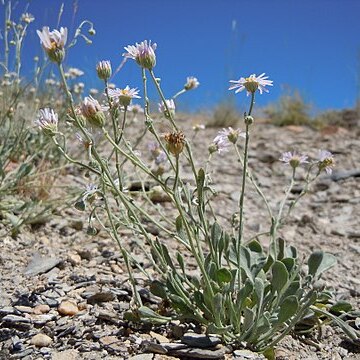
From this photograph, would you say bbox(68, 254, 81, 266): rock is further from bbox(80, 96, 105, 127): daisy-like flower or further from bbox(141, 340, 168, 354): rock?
bbox(80, 96, 105, 127): daisy-like flower

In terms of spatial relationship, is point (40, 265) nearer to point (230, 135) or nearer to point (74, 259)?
point (74, 259)

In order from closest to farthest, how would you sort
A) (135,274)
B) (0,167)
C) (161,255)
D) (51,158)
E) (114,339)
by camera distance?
(114,339)
(161,255)
(135,274)
(0,167)
(51,158)

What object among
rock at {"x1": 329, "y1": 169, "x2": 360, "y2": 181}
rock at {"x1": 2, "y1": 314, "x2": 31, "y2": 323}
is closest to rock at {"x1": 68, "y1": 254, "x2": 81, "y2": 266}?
rock at {"x1": 2, "y1": 314, "x2": 31, "y2": 323}

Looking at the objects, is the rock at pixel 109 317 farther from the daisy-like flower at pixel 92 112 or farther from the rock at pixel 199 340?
the daisy-like flower at pixel 92 112

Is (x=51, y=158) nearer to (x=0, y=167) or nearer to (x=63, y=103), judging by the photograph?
(x=0, y=167)

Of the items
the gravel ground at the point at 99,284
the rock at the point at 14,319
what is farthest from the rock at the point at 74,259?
the rock at the point at 14,319

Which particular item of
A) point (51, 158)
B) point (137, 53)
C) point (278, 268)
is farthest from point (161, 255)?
point (51, 158)
